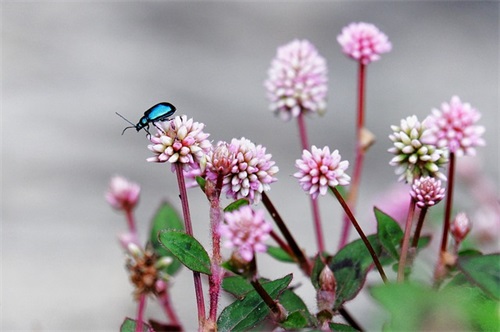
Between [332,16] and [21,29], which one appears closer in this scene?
[21,29]

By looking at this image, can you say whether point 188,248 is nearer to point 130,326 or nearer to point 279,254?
point 130,326

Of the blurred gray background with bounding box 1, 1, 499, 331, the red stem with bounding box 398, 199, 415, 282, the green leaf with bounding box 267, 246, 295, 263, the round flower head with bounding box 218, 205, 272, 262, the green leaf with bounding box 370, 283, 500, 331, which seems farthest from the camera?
the blurred gray background with bounding box 1, 1, 499, 331

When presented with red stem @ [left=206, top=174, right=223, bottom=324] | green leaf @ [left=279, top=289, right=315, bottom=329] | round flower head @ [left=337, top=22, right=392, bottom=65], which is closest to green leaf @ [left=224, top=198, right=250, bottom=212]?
red stem @ [left=206, top=174, right=223, bottom=324]

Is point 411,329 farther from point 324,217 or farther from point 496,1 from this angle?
point 496,1

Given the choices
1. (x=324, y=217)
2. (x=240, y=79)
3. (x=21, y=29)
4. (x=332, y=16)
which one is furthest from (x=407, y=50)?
(x=21, y=29)

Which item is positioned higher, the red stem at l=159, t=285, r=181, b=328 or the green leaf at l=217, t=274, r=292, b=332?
the green leaf at l=217, t=274, r=292, b=332

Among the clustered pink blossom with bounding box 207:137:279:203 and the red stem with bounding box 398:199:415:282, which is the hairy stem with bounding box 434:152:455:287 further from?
the clustered pink blossom with bounding box 207:137:279:203

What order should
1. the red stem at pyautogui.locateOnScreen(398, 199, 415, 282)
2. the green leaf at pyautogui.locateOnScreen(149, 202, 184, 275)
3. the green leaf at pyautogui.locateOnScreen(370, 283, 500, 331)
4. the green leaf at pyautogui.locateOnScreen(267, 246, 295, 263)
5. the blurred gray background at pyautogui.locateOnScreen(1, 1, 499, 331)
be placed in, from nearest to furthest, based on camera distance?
the green leaf at pyautogui.locateOnScreen(370, 283, 500, 331) < the red stem at pyautogui.locateOnScreen(398, 199, 415, 282) < the green leaf at pyautogui.locateOnScreen(267, 246, 295, 263) < the green leaf at pyautogui.locateOnScreen(149, 202, 184, 275) < the blurred gray background at pyautogui.locateOnScreen(1, 1, 499, 331)

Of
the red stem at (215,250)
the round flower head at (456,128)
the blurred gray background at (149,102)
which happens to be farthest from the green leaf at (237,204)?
the blurred gray background at (149,102)
